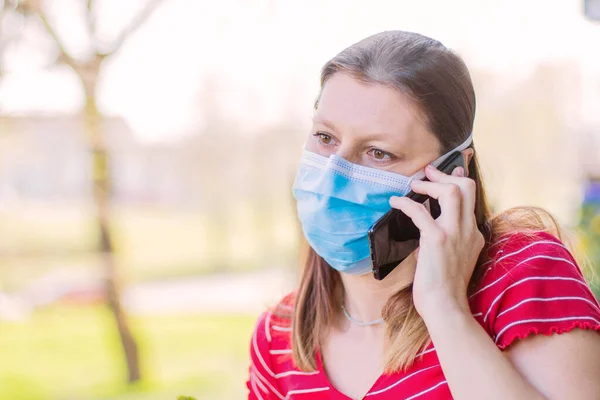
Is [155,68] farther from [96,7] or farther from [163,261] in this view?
[163,261]

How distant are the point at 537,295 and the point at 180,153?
5.72 meters

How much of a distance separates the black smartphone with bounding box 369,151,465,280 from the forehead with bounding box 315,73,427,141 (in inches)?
5.2

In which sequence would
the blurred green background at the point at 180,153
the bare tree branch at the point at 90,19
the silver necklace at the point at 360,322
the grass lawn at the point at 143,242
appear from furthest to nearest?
the grass lawn at the point at 143,242 → the blurred green background at the point at 180,153 → the bare tree branch at the point at 90,19 → the silver necklace at the point at 360,322

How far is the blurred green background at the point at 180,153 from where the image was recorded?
17.4 ft

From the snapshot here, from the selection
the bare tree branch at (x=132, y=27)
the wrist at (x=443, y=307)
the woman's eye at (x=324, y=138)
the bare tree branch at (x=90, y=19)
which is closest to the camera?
the wrist at (x=443, y=307)

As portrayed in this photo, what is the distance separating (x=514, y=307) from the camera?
1.34 meters

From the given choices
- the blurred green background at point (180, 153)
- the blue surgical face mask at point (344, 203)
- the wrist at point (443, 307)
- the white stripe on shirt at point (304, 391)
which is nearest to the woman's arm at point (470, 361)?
the wrist at point (443, 307)

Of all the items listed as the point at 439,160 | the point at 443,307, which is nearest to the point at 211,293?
the point at 439,160

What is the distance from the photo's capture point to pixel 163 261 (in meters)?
7.31

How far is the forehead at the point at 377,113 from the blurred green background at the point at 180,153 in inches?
132

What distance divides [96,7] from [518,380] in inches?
181

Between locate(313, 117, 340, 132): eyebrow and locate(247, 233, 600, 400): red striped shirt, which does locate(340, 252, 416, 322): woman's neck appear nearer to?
locate(247, 233, 600, 400): red striped shirt

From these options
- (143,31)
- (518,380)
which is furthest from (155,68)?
(518,380)

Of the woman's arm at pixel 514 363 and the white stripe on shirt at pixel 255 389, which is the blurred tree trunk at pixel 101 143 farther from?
the woman's arm at pixel 514 363
